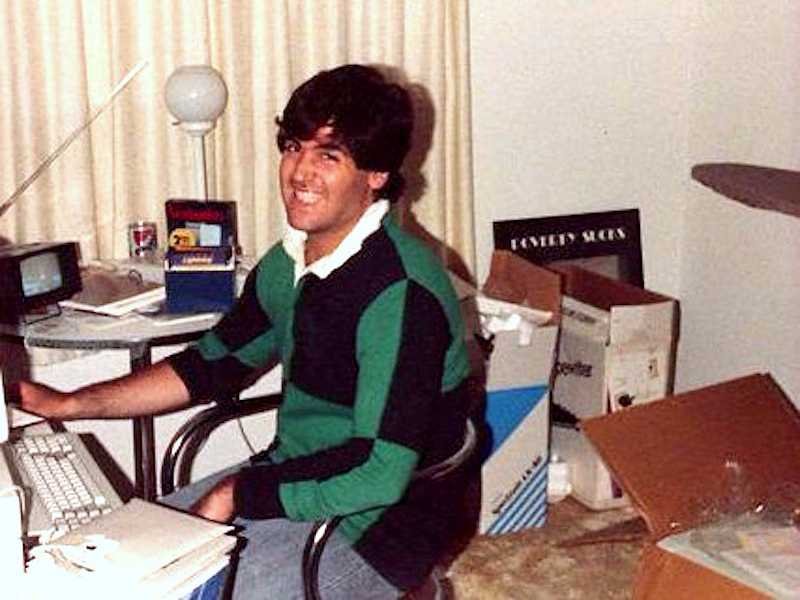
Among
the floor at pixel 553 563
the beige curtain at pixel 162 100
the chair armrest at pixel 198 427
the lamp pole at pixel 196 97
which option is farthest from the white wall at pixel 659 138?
the chair armrest at pixel 198 427

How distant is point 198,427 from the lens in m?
2.03

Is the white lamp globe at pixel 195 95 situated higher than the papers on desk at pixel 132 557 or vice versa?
the white lamp globe at pixel 195 95

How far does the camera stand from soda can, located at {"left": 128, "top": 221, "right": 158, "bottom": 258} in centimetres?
294

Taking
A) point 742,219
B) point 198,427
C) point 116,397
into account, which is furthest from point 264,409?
point 742,219

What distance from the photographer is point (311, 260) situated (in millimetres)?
2029

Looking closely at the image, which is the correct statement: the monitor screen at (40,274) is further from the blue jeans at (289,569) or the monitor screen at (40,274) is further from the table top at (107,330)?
the blue jeans at (289,569)

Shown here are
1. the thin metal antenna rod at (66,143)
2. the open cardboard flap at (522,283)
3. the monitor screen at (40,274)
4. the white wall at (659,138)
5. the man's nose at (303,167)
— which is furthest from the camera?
the white wall at (659,138)

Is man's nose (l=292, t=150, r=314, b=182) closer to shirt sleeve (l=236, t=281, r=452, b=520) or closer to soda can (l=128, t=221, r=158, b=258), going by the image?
shirt sleeve (l=236, t=281, r=452, b=520)

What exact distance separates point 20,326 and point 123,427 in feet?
2.17

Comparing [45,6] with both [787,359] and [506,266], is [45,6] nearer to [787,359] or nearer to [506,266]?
[506,266]

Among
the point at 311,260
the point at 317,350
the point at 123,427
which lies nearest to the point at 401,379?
the point at 317,350

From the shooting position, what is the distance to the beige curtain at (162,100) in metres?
2.88

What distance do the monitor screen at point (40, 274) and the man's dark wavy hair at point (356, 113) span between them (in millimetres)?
811

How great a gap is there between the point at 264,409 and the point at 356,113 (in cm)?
53
